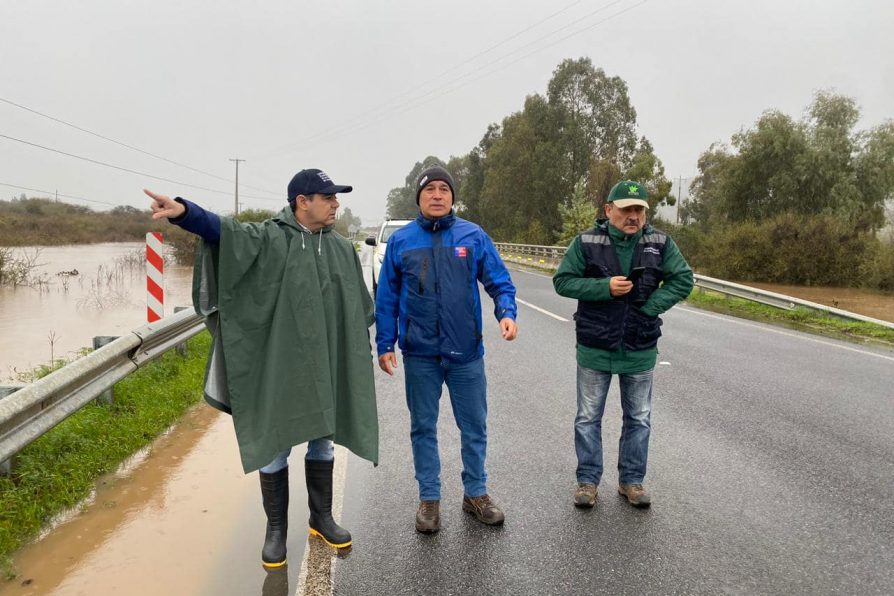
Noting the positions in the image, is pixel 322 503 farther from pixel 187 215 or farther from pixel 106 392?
pixel 106 392

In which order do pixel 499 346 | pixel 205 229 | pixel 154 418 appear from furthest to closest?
pixel 499 346
pixel 154 418
pixel 205 229

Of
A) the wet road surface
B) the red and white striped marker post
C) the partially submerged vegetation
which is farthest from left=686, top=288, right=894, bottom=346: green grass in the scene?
the partially submerged vegetation

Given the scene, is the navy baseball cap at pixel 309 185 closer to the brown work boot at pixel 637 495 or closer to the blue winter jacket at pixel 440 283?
the blue winter jacket at pixel 440 283

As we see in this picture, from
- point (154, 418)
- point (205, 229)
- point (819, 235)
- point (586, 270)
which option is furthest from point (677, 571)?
point (819, 235)

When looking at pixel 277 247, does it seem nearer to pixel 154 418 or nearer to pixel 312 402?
pixel 312 402

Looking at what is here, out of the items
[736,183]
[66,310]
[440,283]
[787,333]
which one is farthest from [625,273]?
[736,183]

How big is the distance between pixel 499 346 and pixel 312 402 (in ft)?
21.6

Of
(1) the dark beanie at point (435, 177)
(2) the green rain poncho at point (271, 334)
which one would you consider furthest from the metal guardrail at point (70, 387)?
(1) the dark beanie at point (435, 177)

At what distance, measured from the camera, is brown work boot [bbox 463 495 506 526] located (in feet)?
12.1

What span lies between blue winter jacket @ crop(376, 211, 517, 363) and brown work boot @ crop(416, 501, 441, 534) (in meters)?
0.83

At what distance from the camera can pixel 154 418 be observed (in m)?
5.53

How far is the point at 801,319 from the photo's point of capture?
45.4 feet

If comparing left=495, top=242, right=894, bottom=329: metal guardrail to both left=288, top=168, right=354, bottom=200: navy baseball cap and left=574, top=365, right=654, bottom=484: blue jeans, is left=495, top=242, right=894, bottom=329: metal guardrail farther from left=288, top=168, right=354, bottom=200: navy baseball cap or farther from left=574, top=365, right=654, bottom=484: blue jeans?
left=288, top=168, right=354, bottom=200: navy baseball cap

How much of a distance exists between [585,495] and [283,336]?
205 centimetres
